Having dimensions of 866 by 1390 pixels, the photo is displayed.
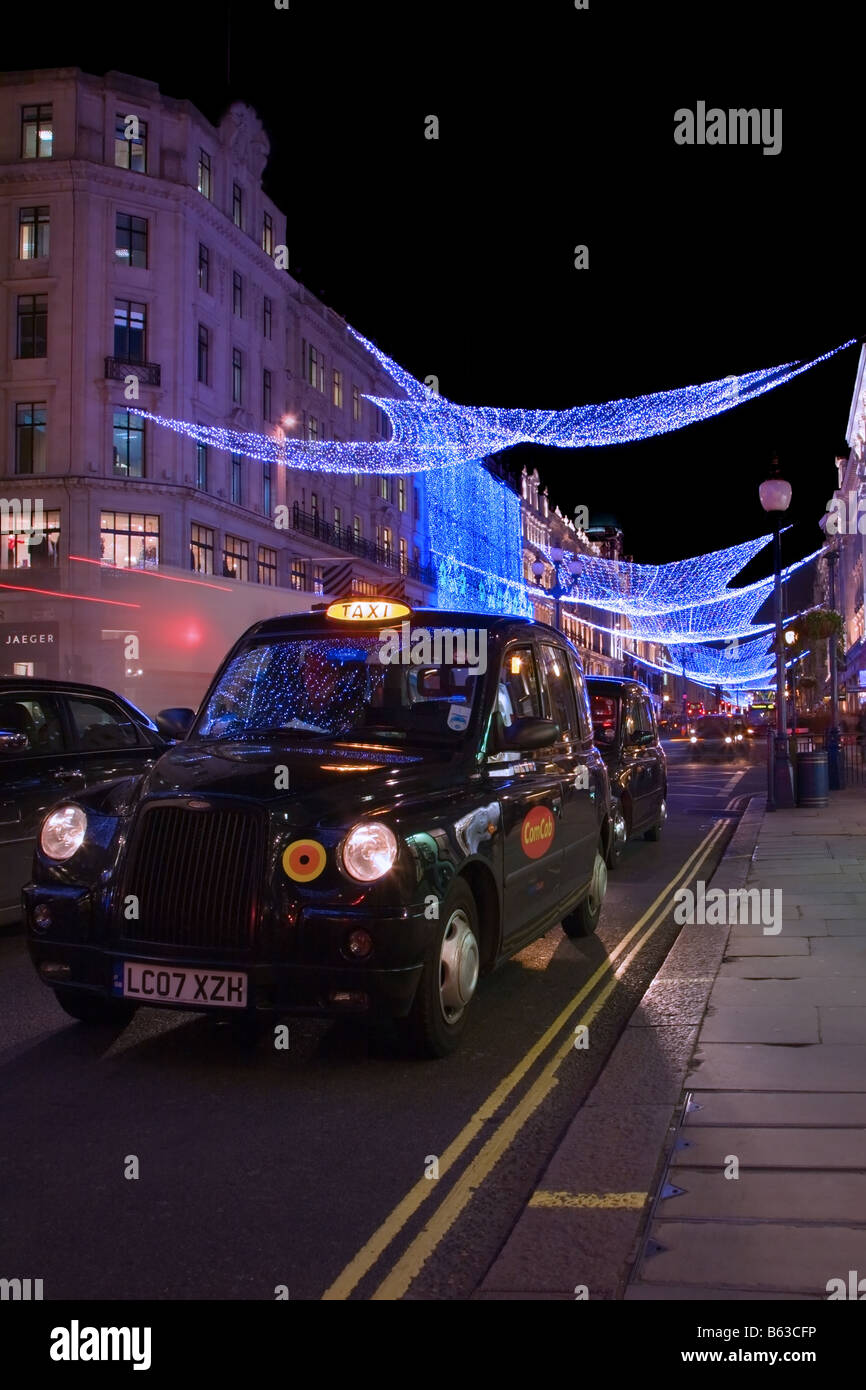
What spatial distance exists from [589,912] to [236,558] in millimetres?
34560

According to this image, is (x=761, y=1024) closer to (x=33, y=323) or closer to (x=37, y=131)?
(x=33, y=323)

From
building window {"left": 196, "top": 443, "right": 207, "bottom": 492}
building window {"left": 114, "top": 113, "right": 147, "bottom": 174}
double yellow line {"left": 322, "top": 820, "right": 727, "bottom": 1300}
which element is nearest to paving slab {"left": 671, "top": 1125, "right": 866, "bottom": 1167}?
double yellow line {"left": 322, "top": 820, "right": 727, "bottom": 1300}

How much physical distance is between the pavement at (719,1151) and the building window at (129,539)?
31.3 meters

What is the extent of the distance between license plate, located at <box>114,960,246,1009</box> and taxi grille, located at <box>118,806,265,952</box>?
0.11 m

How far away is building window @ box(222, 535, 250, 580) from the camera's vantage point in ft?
131

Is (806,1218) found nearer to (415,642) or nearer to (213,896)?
(213,896)

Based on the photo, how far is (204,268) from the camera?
39188 mm

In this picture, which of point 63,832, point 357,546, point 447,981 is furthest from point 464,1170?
point 357,546

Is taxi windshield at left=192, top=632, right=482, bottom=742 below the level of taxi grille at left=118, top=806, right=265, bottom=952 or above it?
above

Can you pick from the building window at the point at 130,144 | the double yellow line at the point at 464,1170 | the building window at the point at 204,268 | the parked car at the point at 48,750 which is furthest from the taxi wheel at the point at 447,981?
the building window at the point at 204,268

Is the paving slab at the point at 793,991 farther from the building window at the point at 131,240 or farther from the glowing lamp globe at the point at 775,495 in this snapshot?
the building window at the point at 131,240

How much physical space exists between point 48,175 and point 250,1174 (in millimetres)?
38364

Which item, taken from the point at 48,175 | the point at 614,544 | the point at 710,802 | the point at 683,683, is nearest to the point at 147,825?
the point at 710,802

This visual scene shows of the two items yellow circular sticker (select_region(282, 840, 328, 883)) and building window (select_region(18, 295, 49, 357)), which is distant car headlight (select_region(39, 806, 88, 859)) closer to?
yellow circular sticker (select_region(282, 840, 328, 883))
